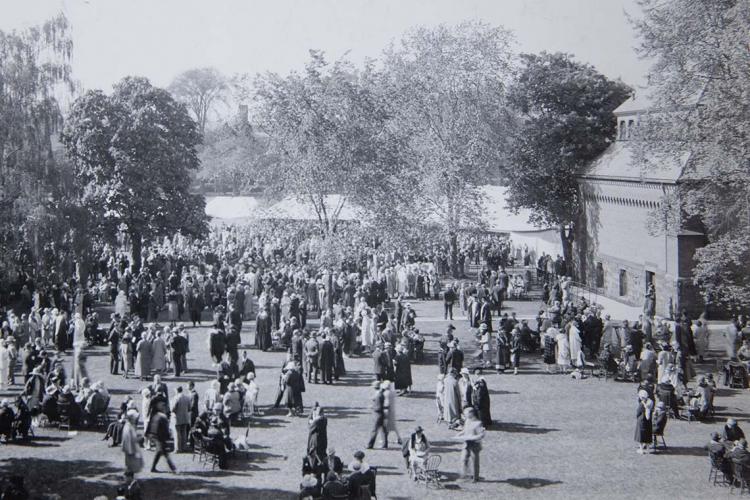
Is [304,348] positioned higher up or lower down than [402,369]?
higher up

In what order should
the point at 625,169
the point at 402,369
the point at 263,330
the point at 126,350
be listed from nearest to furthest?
the point at 402,369, the point at 126,350, the point at 263,330, the point at 625,169

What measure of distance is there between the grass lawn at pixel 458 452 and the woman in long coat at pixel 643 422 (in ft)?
0.94

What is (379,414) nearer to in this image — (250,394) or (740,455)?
(250,394)

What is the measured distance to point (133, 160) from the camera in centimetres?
3594

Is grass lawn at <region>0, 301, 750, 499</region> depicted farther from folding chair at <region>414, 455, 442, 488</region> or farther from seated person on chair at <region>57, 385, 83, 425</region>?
seated person on chair at <region>57, 385, 83, 425</region>

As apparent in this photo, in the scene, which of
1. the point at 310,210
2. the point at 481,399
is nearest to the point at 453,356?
the point at 481,399

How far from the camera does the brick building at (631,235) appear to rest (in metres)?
30.3

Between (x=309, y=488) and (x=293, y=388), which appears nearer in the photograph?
(x=309, y=488)

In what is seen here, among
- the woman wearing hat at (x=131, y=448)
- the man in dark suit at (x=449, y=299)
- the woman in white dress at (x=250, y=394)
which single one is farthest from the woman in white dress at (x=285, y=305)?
the woman wearing hat at (x=131, y=448)

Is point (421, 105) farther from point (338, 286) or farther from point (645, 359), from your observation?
point (645, 359)

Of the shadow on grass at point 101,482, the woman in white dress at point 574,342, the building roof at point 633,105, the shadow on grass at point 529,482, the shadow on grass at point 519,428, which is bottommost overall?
the shadow on grass at point 101,482

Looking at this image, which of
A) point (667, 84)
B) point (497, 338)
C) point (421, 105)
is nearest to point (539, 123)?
point (421, 105)

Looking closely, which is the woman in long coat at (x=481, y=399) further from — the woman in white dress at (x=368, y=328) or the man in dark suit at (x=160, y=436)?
the woman in white dress at (x=368, y=328)

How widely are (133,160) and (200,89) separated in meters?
58.1
